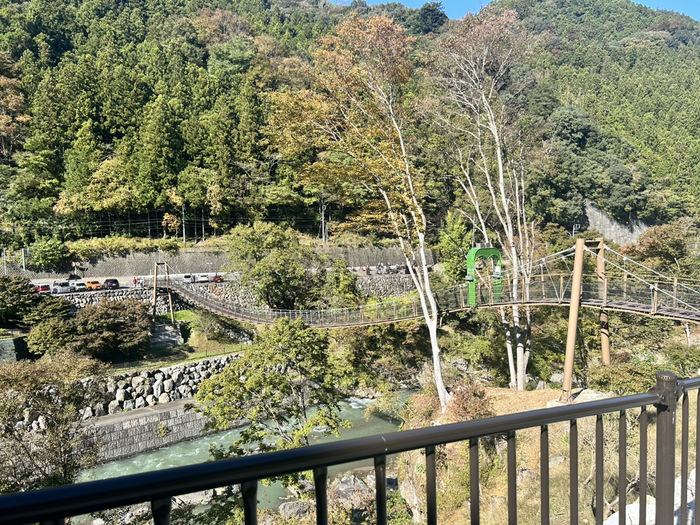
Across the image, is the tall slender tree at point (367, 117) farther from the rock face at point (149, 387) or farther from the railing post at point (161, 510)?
the rock face at point (149, 387)

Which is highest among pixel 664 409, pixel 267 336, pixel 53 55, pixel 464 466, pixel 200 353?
pixel 53 55

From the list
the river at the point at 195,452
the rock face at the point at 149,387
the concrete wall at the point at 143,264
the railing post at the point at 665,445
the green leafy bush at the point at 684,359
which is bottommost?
the river at the point at 195,452

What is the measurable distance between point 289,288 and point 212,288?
357 cm

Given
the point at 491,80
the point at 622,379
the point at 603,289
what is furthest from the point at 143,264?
the point at 622,379

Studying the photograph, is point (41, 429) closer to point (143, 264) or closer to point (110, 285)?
point (110, 285)

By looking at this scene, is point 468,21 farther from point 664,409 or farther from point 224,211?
point 224,211

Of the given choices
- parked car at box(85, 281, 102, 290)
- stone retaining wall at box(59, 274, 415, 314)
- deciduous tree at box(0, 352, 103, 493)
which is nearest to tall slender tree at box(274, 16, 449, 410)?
deciduous tree at box(0, 352, 103, 493)

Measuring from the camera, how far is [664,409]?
4.90 ft

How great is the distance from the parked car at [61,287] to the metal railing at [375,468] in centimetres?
1837

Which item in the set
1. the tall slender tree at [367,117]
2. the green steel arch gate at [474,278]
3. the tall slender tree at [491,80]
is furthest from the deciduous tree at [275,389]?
the tall slender tree at [491,80]

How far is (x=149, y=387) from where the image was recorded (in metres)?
12.3

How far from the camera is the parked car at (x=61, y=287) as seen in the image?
16.1 m

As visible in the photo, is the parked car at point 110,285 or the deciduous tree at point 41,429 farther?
the parked car at point 110,285

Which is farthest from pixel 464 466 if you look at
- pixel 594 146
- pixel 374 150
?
pixel 594 146
